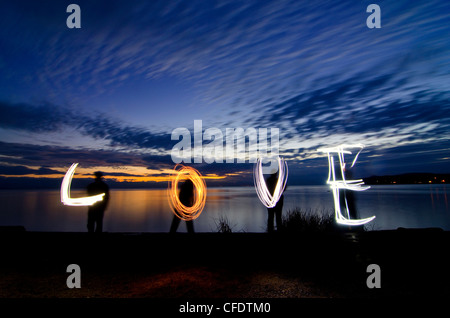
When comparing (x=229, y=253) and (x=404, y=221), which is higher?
(x=229, y=253)

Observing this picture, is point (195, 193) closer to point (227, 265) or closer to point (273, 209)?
point (273, 209)

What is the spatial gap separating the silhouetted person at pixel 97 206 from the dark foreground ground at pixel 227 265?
62 centimetres

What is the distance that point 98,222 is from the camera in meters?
7.45

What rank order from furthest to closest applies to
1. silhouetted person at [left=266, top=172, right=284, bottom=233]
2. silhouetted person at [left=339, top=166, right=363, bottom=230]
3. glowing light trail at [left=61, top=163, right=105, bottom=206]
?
silhouetted person at [left=339, top=166, right=363, bottom=230], silhouetted person at [left=266, top=172, right=284, bottom=233], glowing light trail at [left=61, top=163, right=105, bottom=206]

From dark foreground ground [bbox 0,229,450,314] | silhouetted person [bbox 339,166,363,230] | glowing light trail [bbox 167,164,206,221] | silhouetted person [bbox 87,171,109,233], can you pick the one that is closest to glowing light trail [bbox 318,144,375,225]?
silhouetted person [bbox 339,166,363,230]

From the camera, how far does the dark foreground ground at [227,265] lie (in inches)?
161

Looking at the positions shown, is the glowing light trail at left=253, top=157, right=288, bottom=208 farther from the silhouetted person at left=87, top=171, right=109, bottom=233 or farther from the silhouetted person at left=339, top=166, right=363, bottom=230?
the silhouetted person at left=87, top=171, right=109, bottom=233

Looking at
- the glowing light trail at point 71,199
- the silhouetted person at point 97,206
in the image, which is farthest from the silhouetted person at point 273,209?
the glowing light trail at point 71,199

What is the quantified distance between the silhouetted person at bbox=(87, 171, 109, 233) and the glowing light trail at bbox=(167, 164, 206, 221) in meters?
1.99

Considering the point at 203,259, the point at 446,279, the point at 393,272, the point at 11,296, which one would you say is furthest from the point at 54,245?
the point at 446,279

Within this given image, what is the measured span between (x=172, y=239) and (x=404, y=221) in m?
17.5

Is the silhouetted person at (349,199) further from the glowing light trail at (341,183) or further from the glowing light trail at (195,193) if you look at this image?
the glowing light trail at (195,193)

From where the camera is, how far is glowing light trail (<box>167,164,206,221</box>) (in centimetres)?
740
